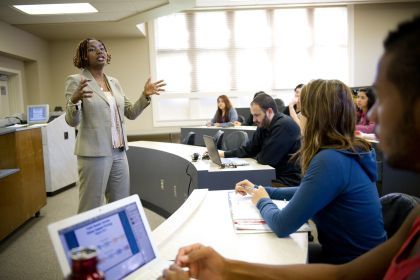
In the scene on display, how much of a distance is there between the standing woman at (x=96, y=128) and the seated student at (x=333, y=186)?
1.13 metres

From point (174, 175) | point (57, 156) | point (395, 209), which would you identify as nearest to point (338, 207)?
point (395, 209)

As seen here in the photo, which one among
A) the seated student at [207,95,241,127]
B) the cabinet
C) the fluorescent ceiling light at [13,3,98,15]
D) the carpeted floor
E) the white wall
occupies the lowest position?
the carpeted floor

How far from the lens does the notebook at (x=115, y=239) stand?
29.0 inches

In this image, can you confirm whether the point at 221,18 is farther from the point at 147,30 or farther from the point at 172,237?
the point at 172,237

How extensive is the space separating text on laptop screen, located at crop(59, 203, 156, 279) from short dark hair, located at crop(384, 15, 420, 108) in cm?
62

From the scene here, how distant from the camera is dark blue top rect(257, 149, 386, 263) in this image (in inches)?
48.6

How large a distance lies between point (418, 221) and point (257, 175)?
5.58ft

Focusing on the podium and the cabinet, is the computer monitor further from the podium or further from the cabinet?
the cabinet

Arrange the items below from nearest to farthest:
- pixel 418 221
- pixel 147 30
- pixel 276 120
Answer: pixel 418 221
pixel 276 120
pixel 147 30

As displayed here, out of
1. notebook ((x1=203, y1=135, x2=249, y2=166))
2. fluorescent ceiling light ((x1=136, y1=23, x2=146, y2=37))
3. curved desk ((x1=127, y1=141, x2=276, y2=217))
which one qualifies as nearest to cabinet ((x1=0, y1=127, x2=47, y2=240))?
curved desk ((x1=127, y1=141, x2=276, y2=217))

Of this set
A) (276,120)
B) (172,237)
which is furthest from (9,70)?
(172,237)

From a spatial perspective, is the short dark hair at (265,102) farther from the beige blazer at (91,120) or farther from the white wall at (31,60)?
the white wall at (31,60)

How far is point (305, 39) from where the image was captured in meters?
7.64

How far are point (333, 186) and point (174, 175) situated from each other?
2429 millimetres
